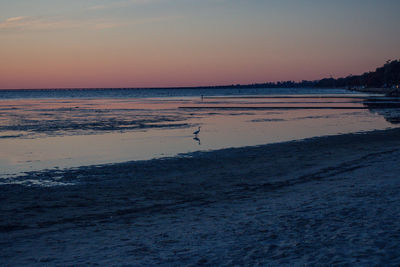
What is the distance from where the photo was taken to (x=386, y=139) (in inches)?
922

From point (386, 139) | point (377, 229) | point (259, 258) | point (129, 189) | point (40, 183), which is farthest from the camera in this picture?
point (386, 139)

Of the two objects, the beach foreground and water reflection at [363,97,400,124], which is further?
water reflection at [363,97,400,124]

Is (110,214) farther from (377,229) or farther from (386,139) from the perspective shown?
(386,139)

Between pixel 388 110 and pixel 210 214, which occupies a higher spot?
pixel 388 110

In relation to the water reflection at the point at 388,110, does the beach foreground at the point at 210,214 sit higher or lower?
lower

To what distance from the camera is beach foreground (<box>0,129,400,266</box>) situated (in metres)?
→ 6.94

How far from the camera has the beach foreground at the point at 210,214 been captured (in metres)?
6.94

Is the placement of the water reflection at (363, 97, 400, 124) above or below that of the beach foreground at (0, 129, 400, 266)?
above

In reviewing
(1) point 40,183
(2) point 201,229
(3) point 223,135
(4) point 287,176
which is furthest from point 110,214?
(3) point 223,135

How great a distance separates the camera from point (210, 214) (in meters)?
9.73

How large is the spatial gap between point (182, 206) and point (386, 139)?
16753mm

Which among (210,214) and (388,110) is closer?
(210,214)

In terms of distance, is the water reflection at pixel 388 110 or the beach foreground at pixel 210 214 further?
the water reflection at pixel 388 110

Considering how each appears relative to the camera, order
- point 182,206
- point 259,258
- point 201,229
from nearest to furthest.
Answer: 1. point 259,258
2. point 201,229
3. point 182,206
